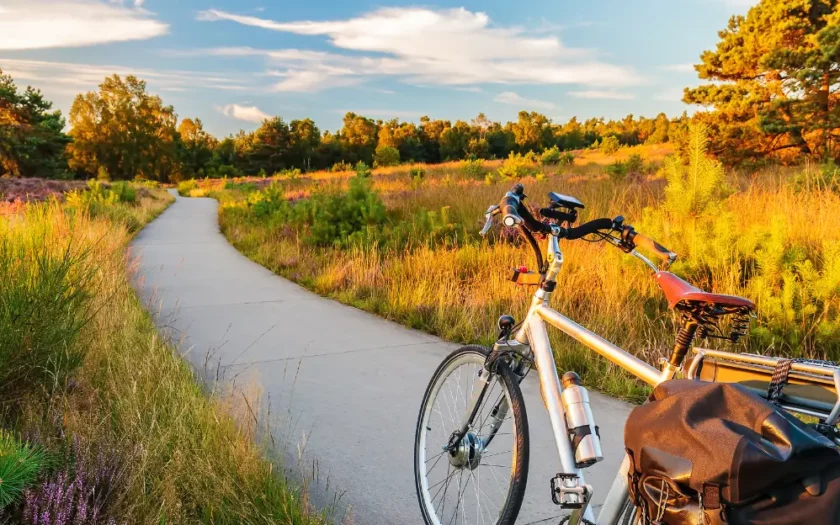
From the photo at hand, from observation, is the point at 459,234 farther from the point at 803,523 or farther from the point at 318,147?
Answer: the point at 318,147

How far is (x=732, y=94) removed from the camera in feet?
64.8

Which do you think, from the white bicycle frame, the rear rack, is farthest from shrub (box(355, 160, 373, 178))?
the rear rack

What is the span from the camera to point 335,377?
4.48m

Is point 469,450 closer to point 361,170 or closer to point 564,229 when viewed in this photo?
point 564,229

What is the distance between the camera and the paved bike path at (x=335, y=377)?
2.96 meters

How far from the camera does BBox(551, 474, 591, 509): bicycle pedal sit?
1.70 meters

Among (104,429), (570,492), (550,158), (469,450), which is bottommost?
(104,429)

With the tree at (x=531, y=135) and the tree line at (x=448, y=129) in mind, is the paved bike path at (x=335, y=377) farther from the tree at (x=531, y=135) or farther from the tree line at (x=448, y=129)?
the tree at (x=531, y=135)

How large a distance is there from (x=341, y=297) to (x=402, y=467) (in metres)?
4.21

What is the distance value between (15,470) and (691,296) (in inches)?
94.6

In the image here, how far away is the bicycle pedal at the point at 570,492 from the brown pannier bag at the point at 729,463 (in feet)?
1.55

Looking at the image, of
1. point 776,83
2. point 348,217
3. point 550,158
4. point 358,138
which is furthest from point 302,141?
point 348,217

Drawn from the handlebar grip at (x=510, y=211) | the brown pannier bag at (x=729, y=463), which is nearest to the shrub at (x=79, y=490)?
the handlebar grip at (x=510, y=211)

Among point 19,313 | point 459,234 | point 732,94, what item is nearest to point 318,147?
point 732,94
